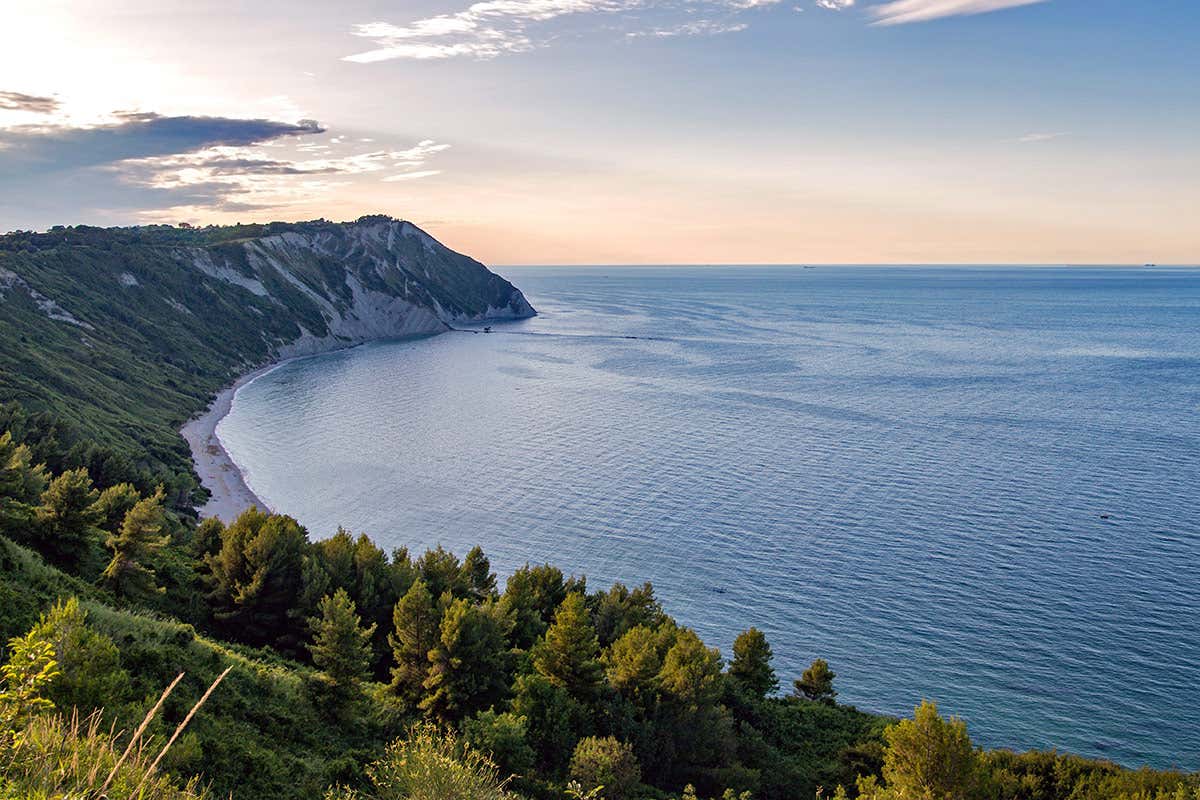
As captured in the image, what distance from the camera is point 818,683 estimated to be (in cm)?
4719

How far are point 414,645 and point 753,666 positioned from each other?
21917mm

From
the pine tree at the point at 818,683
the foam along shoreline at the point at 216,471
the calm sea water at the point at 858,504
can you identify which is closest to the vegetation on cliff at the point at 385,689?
the pine tree at the point at 818,683

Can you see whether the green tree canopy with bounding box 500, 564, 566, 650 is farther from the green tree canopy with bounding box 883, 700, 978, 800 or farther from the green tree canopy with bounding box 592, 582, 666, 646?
the green tree canopy with bounding box 883, 700, 978, 800

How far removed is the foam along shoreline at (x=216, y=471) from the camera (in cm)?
7925

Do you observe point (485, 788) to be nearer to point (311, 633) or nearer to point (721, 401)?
point (311, 633)

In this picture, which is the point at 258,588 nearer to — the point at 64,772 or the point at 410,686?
the point at 410,686

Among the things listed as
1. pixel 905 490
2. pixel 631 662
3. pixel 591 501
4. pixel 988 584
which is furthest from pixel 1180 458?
pixel 631 662

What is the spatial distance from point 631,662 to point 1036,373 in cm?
14336

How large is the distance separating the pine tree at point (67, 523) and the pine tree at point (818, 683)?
135 feet

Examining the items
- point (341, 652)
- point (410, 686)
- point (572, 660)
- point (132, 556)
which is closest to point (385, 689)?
point (410, 686)

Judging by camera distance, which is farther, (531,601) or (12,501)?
(531,601)

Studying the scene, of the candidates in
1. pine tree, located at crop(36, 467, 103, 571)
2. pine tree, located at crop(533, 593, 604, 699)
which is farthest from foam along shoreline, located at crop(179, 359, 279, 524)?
pine tree, located at crop(533, 593, 604, 699)

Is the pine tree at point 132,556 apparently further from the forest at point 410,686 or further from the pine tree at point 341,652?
the pine tree at point 341,652

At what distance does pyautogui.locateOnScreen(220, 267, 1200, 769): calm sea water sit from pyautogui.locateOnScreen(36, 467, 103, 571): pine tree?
36.4 m
